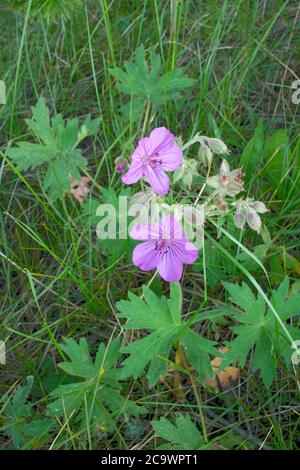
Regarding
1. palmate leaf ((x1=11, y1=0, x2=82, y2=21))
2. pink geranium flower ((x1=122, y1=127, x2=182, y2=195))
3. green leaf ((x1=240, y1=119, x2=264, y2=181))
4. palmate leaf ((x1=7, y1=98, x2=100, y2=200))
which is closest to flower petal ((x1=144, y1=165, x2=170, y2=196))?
pink geranium flower ((x1=122, y1=127, x2=182, y2=195))

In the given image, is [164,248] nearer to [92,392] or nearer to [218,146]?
[218,146]

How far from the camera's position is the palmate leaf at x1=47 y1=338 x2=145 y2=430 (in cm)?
202

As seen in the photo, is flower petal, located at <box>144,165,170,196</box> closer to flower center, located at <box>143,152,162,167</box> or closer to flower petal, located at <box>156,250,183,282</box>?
flower center, located at <box>143,152,162,167</box>

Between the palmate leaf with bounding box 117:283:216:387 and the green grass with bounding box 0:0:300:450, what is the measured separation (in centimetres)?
13

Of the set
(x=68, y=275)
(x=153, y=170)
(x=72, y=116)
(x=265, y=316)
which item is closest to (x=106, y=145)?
(x=72, y=116)

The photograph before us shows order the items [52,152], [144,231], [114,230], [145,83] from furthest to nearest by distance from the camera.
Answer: [145,83]
[52,152]
[114,230]
[144,231]

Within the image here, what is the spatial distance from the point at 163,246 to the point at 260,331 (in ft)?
A: 1.25

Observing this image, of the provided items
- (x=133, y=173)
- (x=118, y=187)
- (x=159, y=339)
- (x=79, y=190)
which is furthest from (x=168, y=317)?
(x=79, y=190)

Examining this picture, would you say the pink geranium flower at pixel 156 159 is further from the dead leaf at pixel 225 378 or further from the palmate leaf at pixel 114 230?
the dead leaf at pixel 225 378

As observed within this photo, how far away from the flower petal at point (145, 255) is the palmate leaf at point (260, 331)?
8.7 inches

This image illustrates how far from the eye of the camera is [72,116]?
2.81m

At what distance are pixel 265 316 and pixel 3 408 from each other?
2.79 feet

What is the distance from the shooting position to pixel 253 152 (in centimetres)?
247

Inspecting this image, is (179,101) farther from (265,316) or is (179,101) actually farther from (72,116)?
(265,316)
